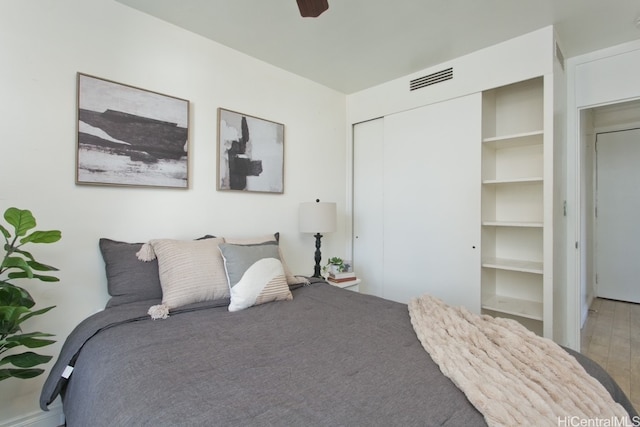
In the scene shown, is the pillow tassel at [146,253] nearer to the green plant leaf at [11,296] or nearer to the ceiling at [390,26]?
the green plant leaf at [11,296]

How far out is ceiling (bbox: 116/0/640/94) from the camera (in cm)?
204

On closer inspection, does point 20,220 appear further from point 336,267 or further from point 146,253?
point 336,267

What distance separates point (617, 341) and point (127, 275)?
4.19 m

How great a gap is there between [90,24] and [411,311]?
2505 mm

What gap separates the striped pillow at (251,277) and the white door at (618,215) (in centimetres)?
486

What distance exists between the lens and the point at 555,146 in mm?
2346

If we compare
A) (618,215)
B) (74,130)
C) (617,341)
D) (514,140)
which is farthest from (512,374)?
(618,215)

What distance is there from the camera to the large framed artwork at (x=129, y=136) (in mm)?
1858

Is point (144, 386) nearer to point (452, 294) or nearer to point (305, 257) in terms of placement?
point (305, 257)

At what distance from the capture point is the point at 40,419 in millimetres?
1715

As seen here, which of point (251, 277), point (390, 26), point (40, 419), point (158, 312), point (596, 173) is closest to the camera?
point (158, 312)

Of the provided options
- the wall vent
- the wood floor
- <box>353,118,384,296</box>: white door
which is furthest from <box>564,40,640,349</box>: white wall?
<box>353,118,384,296</box>: white door

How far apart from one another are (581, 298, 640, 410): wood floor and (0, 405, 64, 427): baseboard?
3.47 meters

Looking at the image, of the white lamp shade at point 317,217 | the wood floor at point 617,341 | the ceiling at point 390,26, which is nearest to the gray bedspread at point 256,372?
the white lamp shade at point 317,217
